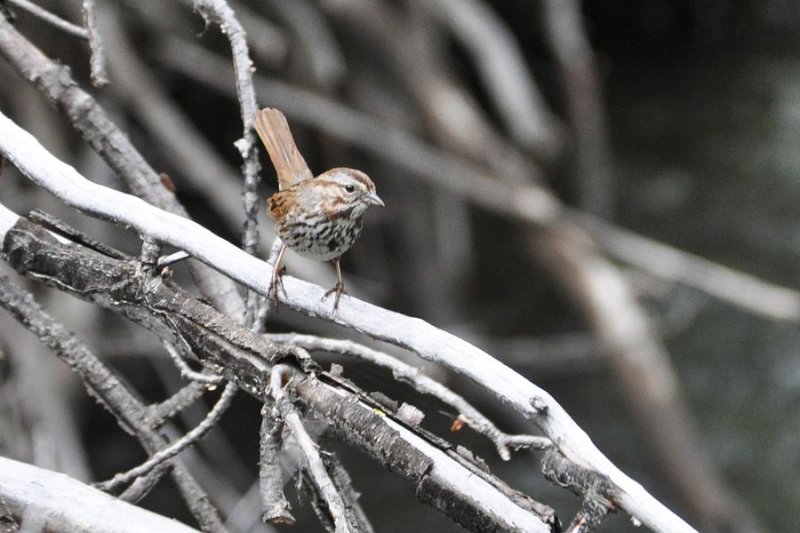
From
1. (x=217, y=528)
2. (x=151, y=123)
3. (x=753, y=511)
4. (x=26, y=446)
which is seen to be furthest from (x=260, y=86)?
(x=217, y=528)

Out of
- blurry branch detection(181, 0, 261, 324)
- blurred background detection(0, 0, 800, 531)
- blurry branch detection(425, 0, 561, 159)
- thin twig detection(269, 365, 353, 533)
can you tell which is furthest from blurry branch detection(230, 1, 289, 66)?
thin twig detection(269, 365, 353, 533)

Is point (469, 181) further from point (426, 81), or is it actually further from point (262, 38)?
point (262, 38)

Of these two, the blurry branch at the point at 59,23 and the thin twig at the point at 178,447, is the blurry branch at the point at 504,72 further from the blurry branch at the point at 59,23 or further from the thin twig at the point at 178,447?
the thin twig at the point at 178,447

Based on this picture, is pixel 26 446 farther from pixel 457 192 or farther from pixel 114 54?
pixel 457 192

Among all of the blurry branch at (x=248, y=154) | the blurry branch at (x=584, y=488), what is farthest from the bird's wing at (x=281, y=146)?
the blurry branch at (x=584, y=488)

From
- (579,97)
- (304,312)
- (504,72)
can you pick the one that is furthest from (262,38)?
(304,312)
